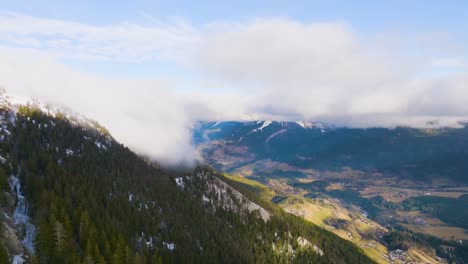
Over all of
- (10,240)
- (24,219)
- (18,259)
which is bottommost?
(18,259)

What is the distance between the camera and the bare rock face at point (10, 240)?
306ft

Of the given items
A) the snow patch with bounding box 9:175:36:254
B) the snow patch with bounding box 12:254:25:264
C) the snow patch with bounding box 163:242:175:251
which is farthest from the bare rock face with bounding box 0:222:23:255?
the snow patch with bounding box 163:242:175:251

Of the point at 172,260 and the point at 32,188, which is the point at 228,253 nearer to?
the point at 172,260

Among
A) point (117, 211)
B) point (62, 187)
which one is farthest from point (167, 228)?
point (62, 187)

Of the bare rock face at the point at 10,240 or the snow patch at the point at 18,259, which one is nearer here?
the snow patch at the point at 18,259

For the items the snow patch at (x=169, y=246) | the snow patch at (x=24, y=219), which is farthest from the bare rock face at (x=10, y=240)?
the snow patch at (x=169, y=246)

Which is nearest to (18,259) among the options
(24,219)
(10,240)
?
(10,240)

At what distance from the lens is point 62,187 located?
496 ft

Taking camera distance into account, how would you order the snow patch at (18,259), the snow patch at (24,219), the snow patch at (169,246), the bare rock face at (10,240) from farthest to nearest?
the snow patch at (169,246), the snow patch at (24,219), the bare rock face at (10,240), the snow patch at (18,259)

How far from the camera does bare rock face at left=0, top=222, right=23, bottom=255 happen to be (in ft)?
306

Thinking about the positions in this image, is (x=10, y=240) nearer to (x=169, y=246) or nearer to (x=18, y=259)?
(x=18, y=259)

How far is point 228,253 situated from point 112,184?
77420 millimetres

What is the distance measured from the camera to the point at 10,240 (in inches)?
3740

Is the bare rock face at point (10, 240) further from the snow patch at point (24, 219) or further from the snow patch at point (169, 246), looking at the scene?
the snow patch at point (169, 246)
